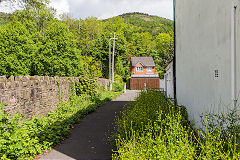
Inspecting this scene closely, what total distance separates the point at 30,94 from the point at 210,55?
6.94 meters

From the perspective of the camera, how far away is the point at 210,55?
580 cm

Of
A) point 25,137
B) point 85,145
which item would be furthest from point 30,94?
point 85,145

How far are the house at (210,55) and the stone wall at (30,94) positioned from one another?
5727 mm

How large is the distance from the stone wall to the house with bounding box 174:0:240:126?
573cm

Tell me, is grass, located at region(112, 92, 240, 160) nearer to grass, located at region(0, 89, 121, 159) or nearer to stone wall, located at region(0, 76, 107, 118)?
grass, located at region(0, 89, 121, 159)

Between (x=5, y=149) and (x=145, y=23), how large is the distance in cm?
12429

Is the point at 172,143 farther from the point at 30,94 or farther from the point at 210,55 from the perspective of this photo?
the point at 30,94

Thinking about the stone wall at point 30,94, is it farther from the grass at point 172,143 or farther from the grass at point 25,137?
the grass at point 172,143

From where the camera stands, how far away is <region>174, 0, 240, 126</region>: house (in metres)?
4.38

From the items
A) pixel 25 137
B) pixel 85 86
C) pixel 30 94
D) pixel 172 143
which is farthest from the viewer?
pixel 85 86

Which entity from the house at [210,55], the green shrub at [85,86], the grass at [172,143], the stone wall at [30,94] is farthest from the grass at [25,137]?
the green shrub at [85,86]

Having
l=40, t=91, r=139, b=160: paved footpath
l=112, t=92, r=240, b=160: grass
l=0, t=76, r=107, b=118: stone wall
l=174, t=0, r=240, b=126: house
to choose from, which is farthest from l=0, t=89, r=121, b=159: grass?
l=174, t=0, r=240, b=126: house

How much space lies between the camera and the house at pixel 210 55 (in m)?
4.38

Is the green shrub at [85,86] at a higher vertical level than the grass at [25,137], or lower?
higher
